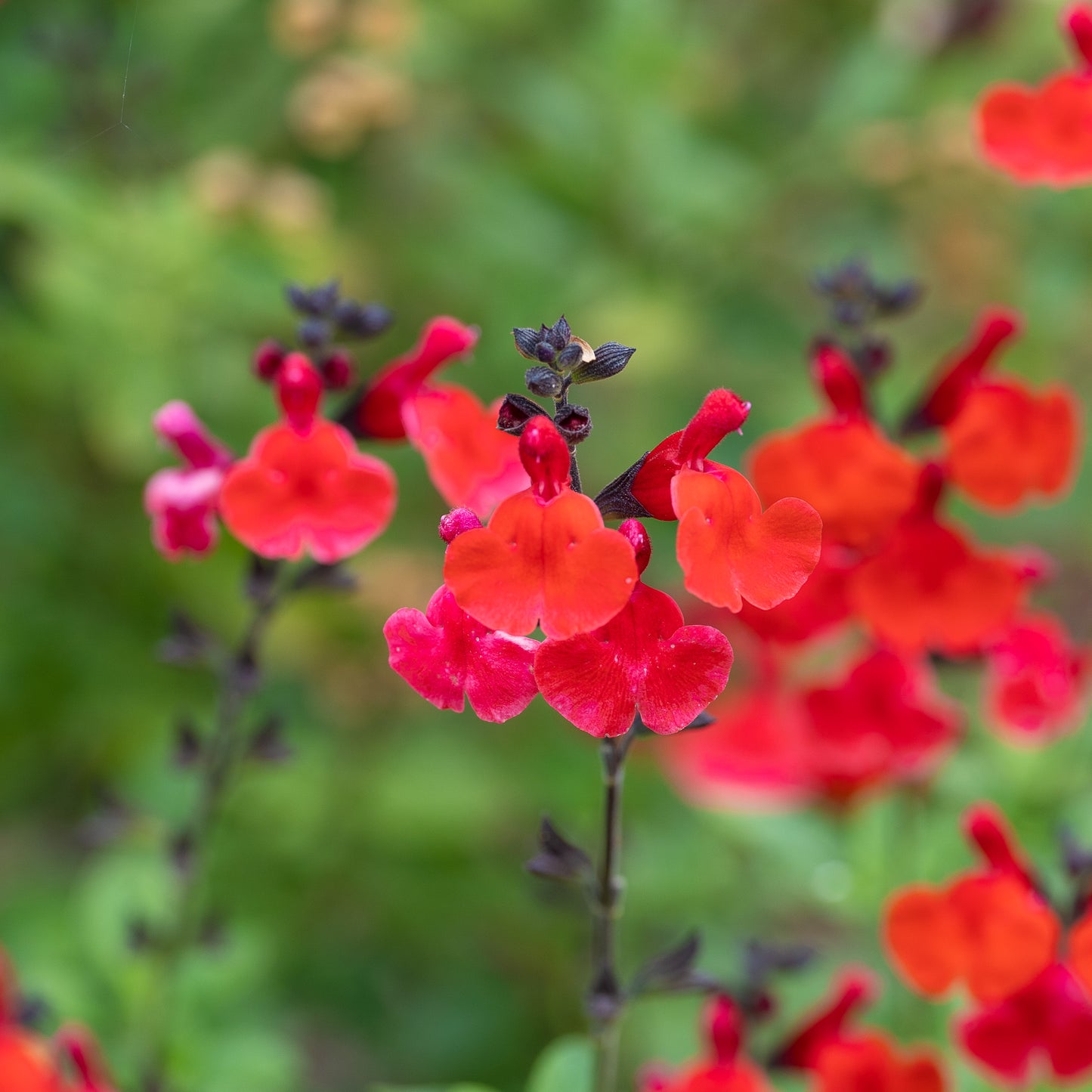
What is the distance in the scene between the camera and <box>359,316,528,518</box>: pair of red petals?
2.73 ft

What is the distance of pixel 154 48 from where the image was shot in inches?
73.2

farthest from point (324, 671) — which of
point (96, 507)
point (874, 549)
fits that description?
point (874, 549)

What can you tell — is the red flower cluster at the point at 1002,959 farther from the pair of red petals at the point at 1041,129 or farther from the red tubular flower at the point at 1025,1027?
the pair of red petals at the point at 1041,129

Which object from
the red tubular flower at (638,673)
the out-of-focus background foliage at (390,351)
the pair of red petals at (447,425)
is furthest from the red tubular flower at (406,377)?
the out-of-focus background foliage at (390,351)

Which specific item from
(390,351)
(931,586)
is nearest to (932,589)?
(931,586)

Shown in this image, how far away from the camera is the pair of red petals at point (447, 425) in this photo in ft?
2.73

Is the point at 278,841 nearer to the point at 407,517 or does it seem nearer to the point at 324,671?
the point at 324,671

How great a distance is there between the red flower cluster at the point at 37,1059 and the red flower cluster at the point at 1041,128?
0.84m

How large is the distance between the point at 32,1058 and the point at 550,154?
55.4 inches

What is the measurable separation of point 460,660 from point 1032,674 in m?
0.64

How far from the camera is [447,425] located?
0.87 metres

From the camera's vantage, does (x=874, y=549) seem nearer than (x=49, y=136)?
Yes

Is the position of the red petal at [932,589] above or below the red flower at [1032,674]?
above

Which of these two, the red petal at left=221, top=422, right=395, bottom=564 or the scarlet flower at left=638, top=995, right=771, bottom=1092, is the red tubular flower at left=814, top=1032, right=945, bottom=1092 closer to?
the scarlet flower at left=638, top=995, right=771, bottom=1092
